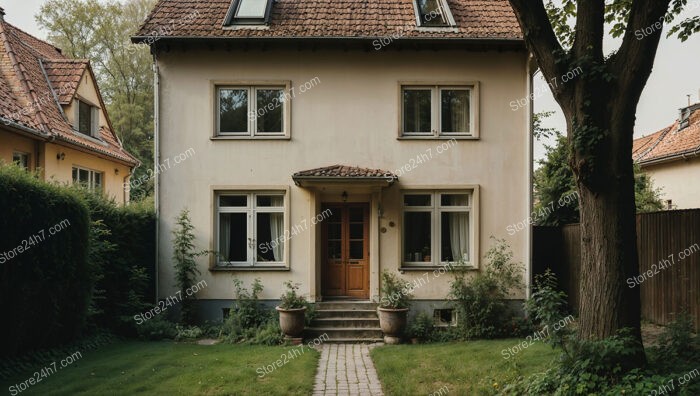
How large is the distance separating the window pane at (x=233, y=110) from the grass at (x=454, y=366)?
6338mm

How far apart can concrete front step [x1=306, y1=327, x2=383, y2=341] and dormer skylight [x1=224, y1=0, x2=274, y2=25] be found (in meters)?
7.46

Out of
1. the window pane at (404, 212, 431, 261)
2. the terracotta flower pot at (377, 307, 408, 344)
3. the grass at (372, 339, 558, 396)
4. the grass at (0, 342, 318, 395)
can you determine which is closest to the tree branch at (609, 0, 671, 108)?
the grass at (372, 339, 558, 396)

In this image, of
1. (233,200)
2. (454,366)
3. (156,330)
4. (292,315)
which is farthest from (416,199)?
(156,330)

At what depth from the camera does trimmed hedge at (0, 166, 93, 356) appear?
27.5 feet

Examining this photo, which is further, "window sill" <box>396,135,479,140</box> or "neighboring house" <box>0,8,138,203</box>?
"neighboring house" <box>0,8,138,203</box>

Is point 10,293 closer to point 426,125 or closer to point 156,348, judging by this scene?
point 156,348

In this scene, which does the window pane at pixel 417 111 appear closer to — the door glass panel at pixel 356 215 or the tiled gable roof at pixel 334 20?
the tiled gable roof at pixel 334 20

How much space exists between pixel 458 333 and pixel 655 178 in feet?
56.6

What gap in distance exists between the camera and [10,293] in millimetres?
8414

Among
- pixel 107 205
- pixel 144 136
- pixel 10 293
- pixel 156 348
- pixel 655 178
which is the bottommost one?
pixel 156 348

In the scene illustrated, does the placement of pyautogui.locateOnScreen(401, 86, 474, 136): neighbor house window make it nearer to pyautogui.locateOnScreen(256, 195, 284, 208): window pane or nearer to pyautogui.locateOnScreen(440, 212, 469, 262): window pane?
pyautogui.locateOnScreen(440, 212, 469, 262): window pane

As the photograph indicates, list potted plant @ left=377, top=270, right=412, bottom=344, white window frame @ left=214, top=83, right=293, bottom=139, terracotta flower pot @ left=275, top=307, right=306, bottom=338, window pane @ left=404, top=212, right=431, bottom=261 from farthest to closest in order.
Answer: window pane @ left=404, top=212, right=431, bottom=261
white window frame @ left=214, top=83, right=293, bottom=139
potted plant @ left=377, top=270, right=412, bottom=344
terracotta flower pot @ left=275, top=307, right=306, bottom=338

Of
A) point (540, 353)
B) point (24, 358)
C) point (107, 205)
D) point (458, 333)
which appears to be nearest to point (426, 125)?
point (458, 333)

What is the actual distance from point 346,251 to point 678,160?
1661 centimetres
